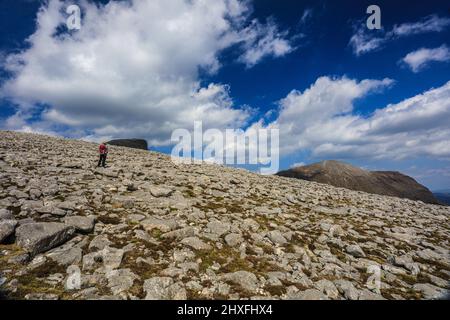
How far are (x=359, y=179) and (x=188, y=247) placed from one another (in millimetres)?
69319

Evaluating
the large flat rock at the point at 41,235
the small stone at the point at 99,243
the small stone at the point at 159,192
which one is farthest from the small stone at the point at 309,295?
the small stone at the point at 159,192

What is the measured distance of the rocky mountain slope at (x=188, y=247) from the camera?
6938mm

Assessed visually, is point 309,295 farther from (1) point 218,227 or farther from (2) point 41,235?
(2) point 41,235

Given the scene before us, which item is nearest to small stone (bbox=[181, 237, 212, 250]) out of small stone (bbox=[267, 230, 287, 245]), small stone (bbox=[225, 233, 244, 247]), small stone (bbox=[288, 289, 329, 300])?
small stone (bbox=[225, 233, 244, 247])

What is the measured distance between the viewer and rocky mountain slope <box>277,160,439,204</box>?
214 ft

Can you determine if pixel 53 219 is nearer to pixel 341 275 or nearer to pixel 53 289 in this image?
pixel 53 289

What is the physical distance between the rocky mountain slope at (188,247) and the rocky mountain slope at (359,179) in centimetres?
5124

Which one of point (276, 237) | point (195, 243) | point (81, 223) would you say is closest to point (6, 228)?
point (81, 223)

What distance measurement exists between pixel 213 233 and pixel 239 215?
3.15 metres

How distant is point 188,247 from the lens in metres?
9.09

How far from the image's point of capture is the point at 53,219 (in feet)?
31.9

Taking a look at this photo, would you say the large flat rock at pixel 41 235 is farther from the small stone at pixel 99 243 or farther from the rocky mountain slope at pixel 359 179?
the rocky mountain slope at pixel 359 179

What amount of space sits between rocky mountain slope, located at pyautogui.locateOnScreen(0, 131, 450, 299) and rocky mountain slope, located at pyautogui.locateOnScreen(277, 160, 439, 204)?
5124 cm
